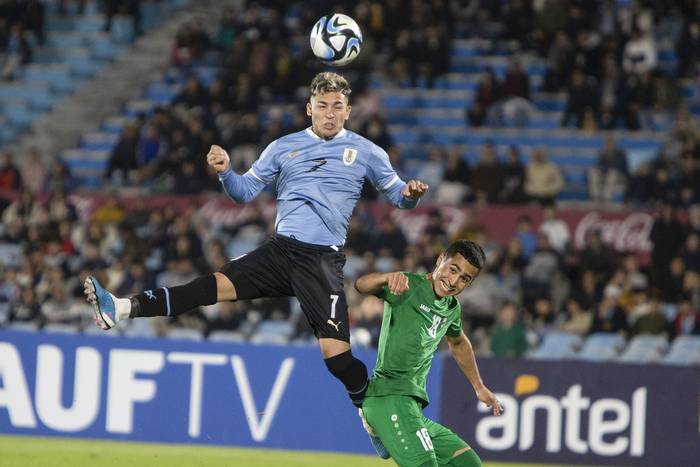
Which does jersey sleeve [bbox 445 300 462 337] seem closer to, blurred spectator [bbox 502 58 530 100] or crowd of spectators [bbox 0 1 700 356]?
crowd of spectators [bbox 0 1 700 356]

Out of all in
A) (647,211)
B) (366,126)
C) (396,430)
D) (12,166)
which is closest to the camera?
(396,430)

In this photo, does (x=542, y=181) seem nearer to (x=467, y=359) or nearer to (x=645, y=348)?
(x=645, y=348)

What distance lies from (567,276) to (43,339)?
6.28 metres

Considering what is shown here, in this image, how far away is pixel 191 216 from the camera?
686 inches

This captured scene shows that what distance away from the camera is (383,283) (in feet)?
25.5

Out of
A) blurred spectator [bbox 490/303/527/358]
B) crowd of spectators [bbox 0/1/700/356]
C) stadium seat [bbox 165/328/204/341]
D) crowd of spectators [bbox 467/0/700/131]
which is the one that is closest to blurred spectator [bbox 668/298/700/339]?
crowd of spectators [bbox 0/1/700/356]

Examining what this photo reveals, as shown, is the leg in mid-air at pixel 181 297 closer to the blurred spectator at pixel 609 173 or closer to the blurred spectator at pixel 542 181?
the blurred spectator at pixel 542 181

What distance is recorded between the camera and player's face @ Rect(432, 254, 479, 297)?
7777 mm

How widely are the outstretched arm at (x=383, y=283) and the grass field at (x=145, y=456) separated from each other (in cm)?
410

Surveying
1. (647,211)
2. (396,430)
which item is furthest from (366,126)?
(396,430)

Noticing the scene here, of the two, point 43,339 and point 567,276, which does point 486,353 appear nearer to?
point 567,276

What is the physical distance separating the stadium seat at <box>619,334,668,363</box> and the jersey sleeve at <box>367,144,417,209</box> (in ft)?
20.5

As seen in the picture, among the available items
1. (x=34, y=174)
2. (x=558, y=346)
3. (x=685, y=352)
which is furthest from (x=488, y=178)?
(x=34, y=174)

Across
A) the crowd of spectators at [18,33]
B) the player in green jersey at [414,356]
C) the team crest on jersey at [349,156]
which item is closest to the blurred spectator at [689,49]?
the crowd of spectators at [18,33]
